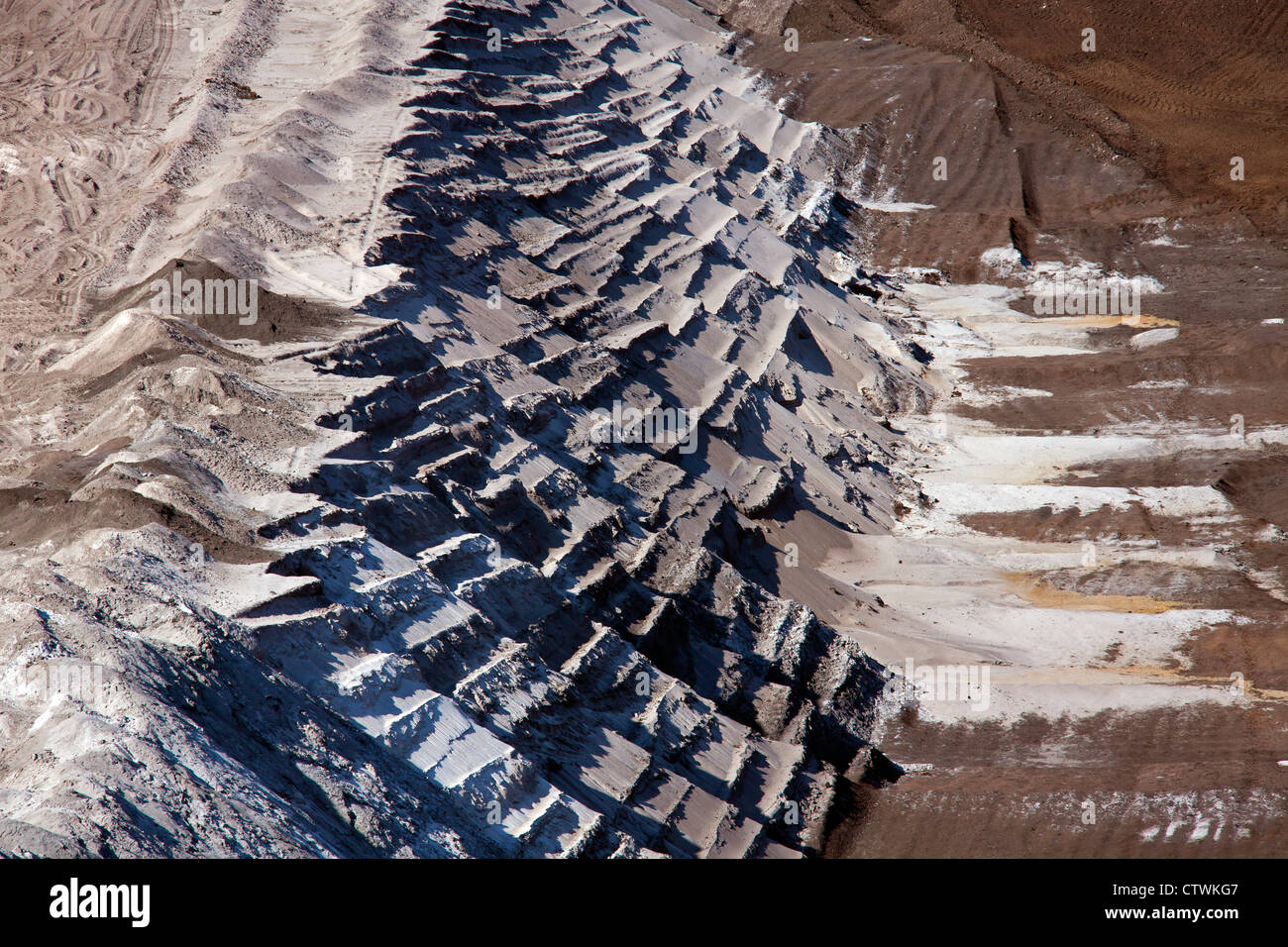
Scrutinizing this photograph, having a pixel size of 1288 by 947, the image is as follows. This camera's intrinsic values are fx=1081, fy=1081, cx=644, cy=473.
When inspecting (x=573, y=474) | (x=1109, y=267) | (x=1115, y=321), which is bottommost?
(x=573, y=474)

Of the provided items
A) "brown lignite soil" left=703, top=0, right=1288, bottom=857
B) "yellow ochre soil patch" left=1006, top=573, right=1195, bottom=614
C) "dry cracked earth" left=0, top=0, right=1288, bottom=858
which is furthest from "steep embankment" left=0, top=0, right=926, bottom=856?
"yellow ochre soil patch" left=1006, top=573, right=1195, bottom=614

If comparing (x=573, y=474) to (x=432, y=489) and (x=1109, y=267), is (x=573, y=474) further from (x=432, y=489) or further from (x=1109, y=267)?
(x=1109, y=267)

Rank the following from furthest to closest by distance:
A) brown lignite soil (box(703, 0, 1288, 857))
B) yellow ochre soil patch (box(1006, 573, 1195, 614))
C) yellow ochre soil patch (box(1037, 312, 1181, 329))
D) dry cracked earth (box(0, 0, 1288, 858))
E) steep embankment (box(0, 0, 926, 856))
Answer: yellow ochre soil patch (box(1037, 312, 1181, 329)) < yellow ochre soil patch (box(1006, 573, 1195, 614)) < brown lignite soil (box(703, 0, 1288, 857)) < dry cracked earth (box(0, 0, 1288, 858)) < steep embankment (box(0, 0, 926, 856))

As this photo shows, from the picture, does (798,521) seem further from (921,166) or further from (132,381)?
(921,166)

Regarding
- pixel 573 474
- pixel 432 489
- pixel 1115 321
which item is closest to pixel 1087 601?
pixel 573 474

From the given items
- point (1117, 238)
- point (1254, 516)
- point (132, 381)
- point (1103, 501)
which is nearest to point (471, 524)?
point (132, 381)

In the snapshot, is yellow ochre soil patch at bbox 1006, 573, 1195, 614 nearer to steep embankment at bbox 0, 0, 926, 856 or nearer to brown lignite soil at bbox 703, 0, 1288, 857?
brown lignite soil at bbox 703, 0, 1288, 857

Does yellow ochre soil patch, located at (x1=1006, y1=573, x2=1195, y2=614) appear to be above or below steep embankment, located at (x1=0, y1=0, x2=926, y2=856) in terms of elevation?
below
